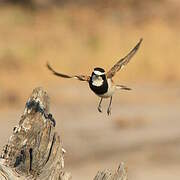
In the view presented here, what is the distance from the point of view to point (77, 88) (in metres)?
22.3

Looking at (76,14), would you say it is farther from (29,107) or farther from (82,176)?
(29,107)

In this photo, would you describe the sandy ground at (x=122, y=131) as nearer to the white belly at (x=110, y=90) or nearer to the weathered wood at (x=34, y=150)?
the white belly at (x=110, y=90)

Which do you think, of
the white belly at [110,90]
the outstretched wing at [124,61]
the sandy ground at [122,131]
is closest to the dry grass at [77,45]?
the sandy ground at [122,131]

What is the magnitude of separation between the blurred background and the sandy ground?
0.06ft

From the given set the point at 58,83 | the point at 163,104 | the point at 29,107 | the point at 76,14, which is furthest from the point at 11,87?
the point at 29,107

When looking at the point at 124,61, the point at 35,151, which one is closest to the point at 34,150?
the point at 35,151

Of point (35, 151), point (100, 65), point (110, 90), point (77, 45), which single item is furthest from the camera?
point (77, 45)

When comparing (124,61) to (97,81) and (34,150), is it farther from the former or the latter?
(34,150)

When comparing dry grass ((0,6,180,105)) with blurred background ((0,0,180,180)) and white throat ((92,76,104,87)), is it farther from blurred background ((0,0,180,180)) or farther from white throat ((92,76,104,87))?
white throat ((92,76,104,87))

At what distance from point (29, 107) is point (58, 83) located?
48.0 ft

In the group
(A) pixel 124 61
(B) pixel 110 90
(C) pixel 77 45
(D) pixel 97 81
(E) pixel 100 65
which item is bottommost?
(D) pixel 97 81

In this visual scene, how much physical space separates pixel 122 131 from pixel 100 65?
10.2 ft

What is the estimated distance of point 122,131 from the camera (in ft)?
64.5

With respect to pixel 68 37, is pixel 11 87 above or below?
below
